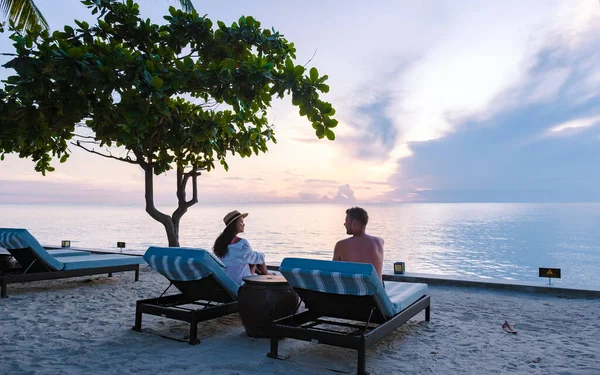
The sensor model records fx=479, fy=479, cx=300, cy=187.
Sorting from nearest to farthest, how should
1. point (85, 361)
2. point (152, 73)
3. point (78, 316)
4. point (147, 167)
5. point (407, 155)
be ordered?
1. point (85, 361)
2. point (152, 73)
3. point (78, 316)
4. point (147, 167)
5. point (407, 155)

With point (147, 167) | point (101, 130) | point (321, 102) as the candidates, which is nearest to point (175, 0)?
point (147, 167)

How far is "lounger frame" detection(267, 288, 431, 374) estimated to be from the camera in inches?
152

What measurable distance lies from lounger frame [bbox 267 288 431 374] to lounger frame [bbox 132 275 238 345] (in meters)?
0.83

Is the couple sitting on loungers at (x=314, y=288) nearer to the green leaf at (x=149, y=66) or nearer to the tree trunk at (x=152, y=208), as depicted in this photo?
the green leaf at (x=149, y=66)

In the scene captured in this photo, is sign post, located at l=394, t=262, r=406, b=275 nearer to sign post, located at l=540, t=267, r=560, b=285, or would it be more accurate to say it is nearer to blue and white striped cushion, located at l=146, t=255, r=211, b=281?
sign post, located at l=540, t=267, r=560, b=285

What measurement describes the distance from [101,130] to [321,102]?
109 inches

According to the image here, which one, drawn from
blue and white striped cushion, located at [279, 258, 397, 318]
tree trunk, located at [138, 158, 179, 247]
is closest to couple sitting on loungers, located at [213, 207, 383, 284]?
blue and white striped cushion, located at [279, 258, 397, 318]

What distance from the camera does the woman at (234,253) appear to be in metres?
5.31

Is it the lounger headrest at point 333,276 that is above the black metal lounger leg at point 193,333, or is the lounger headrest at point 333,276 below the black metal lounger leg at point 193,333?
above

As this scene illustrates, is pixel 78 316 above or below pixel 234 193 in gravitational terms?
below

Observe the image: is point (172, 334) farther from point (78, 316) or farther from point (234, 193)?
point (234, 193)

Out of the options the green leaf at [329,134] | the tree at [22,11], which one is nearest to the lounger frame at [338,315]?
the green leaf at [329,134]

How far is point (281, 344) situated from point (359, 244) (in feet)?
4.01

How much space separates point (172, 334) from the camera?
4.94 m
